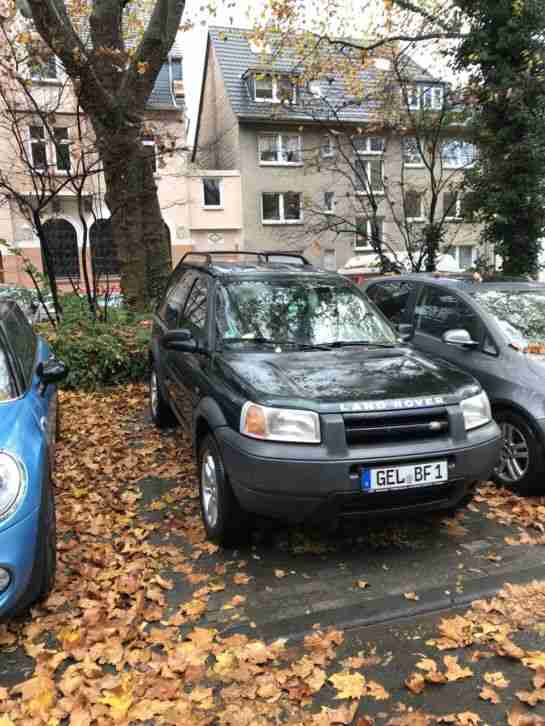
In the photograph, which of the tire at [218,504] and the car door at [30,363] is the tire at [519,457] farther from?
the car door at [30,363]

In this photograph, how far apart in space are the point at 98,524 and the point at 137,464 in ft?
4.07

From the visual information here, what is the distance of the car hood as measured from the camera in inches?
129

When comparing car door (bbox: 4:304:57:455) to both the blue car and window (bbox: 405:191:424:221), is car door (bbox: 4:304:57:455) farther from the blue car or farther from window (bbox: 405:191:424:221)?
window (bbox: 405:191:424:221)

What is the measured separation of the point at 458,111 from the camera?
1071cm

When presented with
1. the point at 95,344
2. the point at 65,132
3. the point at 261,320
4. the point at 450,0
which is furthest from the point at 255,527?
the point at 450,0

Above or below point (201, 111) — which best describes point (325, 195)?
below

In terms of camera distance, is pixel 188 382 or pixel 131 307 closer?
pixel 188 382

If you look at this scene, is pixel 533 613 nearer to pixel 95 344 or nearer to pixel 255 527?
pixel 255 527

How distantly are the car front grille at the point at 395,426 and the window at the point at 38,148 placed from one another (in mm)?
7523

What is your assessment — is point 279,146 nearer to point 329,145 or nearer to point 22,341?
point 329,145

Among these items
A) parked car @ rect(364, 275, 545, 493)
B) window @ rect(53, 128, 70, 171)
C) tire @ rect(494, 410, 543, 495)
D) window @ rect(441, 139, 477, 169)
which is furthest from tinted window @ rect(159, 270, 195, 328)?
window @ rect(441, 139, 477, 169)

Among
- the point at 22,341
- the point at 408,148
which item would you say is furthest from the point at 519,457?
the point at 408,148

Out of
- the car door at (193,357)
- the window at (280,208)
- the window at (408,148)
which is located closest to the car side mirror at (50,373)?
the car door at (193,357)

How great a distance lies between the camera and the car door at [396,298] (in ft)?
20.6
